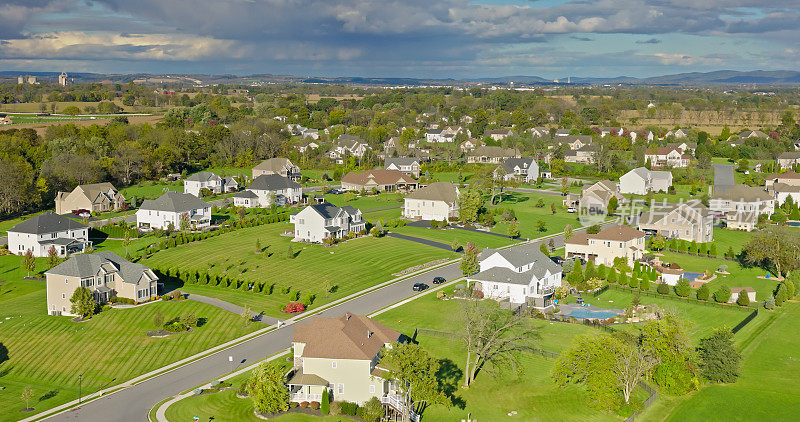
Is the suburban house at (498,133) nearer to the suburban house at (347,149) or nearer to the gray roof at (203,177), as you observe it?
the suburban house at (347,149)

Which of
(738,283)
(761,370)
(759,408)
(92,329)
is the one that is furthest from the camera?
(738,283)

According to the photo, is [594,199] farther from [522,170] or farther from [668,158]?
[668,158]

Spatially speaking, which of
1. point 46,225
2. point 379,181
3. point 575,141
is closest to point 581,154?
point 575,141

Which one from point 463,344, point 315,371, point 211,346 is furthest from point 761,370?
point 211,346

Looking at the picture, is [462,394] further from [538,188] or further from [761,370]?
[538,188]

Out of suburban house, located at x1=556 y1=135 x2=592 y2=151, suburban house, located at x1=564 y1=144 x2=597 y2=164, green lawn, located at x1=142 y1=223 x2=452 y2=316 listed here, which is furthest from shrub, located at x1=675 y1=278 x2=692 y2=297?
suburban house, located at x1=556 y1=135 x2=592 y2=151
